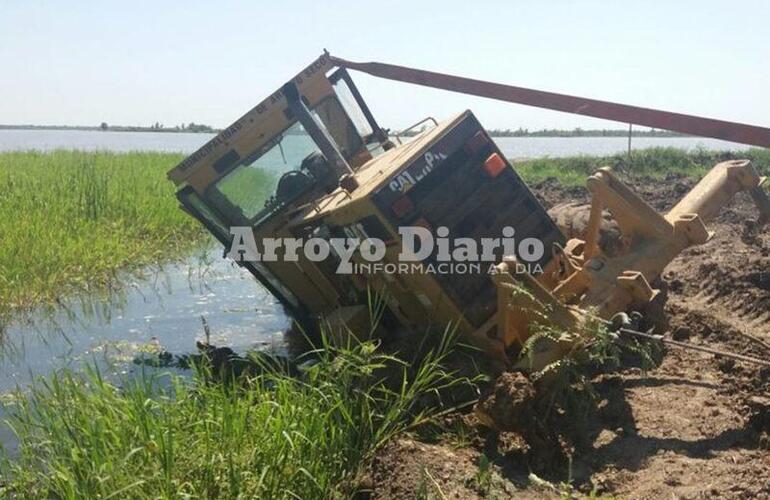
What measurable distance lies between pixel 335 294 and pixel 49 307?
13.7 ft

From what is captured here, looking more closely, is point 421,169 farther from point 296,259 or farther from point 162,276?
point 162,276

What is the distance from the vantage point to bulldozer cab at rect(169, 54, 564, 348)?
17.7ft

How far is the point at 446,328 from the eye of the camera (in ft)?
17.3

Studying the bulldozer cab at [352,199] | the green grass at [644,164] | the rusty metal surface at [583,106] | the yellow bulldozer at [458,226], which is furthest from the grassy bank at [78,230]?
the green grass at [644,164]

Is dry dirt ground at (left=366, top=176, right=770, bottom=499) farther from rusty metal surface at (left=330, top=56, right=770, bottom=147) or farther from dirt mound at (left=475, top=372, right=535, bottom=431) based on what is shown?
rusty metal surface at (left=330, top=56, right=770, bottom=147)

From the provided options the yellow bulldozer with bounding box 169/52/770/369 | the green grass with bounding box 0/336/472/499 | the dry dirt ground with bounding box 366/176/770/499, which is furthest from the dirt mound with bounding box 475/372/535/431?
the green grass with bounding box 0/336/472/499

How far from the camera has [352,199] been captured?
544 cm

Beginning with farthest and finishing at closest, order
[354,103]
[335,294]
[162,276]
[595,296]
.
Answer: [162,276] < [354,103] < [335,294] < [595,296]

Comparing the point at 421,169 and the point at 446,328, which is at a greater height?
the point at 421,169

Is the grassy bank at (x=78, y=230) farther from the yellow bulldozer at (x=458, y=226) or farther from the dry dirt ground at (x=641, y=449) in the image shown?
the dry dirt ground at (x=641, y=449)

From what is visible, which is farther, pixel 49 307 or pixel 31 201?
pixel 31 201

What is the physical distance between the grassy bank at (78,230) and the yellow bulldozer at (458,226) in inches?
154

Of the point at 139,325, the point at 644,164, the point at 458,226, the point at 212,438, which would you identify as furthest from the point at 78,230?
the point at 644,164

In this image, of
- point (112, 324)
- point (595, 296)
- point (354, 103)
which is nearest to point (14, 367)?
point (112, 324)
